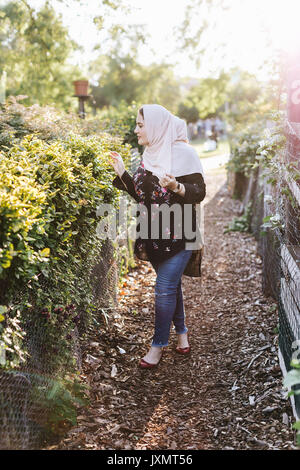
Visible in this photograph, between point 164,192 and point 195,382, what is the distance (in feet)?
4.78

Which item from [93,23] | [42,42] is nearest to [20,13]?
[42,42]

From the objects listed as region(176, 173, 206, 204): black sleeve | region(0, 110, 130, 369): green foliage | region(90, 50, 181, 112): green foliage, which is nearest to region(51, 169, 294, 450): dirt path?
region(0, 110, 130, 369): green foliage

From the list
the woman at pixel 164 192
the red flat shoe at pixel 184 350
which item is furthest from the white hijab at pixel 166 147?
the red flat shoe at pixel 184 350

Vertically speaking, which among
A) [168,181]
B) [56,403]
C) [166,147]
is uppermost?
[166,147]

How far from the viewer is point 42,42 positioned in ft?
35.6

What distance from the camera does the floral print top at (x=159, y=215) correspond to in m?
3.62

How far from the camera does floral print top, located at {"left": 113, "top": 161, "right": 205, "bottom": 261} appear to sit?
362 cm

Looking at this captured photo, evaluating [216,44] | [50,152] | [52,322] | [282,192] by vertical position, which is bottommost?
[52,322]

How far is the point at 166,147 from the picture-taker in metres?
3.62

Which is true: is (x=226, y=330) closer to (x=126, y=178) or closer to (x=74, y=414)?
(x=126, y=178)

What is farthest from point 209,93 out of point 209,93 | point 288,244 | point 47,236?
point 47,236

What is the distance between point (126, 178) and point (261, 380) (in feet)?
5.93

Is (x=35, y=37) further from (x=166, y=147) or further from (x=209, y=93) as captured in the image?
(x=166, y=147)

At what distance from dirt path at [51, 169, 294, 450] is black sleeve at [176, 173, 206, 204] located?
4.49 feet
